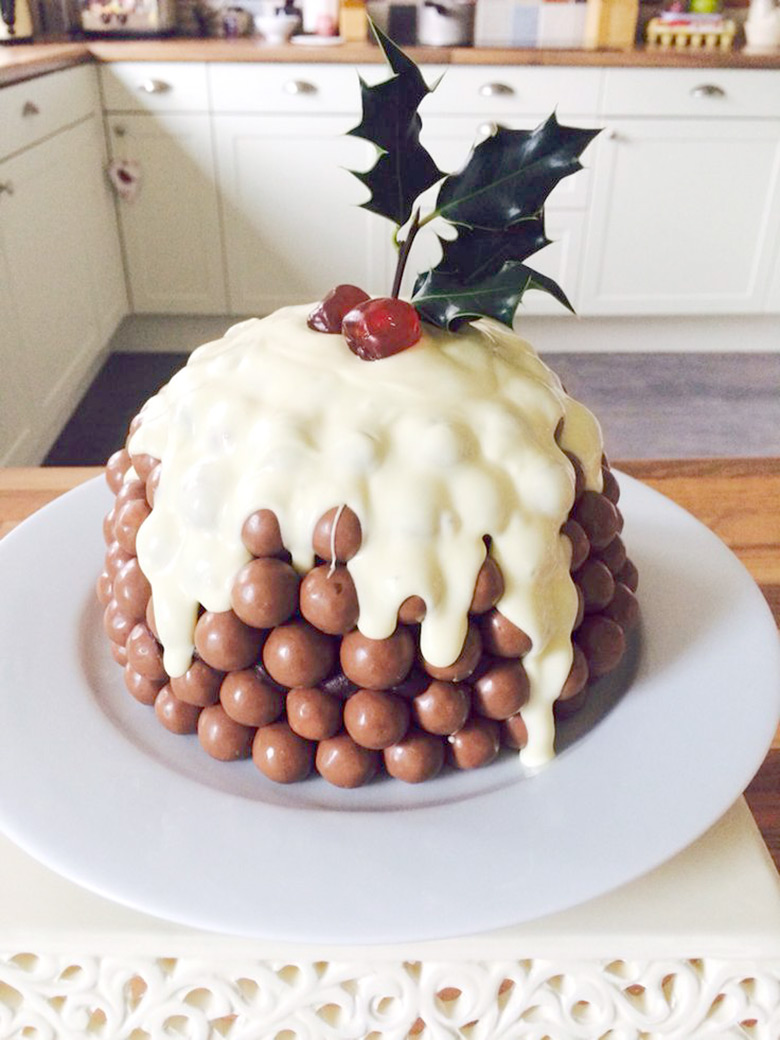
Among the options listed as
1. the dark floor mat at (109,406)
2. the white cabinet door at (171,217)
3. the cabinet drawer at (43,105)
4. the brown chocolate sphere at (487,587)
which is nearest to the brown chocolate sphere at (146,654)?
the brown chocolate sphere at (487,587)

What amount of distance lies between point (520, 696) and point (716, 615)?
7.7 inches

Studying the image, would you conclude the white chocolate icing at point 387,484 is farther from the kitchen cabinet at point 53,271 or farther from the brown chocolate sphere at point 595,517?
the kitchen cabinet at point 53,271

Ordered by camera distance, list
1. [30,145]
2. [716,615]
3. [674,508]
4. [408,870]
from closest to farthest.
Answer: [408,870] → [716,615] → [674,508] → [30,145]

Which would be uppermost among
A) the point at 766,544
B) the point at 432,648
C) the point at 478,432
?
the point at 478,432

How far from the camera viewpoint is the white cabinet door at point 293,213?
266 centimetres

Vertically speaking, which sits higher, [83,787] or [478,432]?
[478,432]

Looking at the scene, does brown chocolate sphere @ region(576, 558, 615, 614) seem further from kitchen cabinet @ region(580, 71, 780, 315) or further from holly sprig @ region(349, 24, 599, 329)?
kitchen cabinet @ region(580, 71, 780, 315)

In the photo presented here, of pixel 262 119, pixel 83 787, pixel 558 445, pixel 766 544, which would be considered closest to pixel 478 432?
pixel 558 445

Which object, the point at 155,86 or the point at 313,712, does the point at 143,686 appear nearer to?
the point at 313,712

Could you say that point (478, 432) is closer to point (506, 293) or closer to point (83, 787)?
point (506, 293)

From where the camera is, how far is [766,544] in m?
0.90

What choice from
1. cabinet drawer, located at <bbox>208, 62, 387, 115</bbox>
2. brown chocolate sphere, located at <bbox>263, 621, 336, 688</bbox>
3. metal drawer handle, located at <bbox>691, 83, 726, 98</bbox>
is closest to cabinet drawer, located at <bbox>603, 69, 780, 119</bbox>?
metal drawer handle, located at <bbox>691, 83, 726, 98</bbox>

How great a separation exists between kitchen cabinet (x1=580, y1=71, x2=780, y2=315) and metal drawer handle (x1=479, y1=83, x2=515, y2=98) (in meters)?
0.28

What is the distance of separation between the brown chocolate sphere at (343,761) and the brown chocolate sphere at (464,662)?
7 cm
